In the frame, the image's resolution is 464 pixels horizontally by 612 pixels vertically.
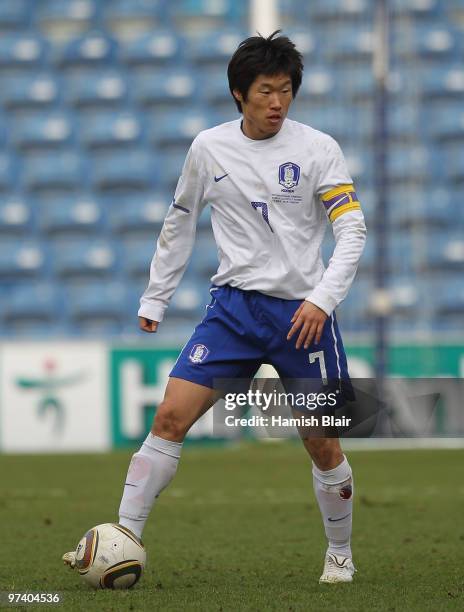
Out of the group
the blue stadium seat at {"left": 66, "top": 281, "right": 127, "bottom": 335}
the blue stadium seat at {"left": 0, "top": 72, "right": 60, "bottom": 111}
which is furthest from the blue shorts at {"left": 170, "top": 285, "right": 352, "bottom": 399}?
the blue stadium seat at {"left": 0, "top": 72, "right": 60, "bottom": 111}

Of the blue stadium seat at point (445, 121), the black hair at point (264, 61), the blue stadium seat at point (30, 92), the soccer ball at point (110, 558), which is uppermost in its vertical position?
the blue stadium seat at point (30, 92)

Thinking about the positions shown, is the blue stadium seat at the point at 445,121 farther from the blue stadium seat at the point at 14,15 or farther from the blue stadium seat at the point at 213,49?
the blue stadium seat at the point at 14,15

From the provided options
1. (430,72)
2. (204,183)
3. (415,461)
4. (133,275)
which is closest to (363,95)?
(430,72)

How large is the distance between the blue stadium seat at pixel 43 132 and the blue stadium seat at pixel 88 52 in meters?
0.72

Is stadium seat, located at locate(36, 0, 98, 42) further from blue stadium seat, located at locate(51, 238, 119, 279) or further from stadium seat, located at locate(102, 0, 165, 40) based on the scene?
blue stadium seat, located at locate(51, 238, 119, 279)

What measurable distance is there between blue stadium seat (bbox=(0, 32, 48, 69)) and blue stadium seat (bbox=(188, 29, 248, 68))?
6.11 feet

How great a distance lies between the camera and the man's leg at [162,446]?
13.3 feet

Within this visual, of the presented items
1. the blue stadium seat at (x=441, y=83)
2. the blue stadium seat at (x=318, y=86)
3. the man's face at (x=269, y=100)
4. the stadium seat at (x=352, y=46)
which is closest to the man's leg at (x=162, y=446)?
the man's face at (x=269, y=100)

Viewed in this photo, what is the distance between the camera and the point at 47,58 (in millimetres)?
16328

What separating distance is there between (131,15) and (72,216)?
2997mm

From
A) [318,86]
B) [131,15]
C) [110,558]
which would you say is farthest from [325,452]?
[131,15]

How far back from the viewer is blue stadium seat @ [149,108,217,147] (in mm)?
15836

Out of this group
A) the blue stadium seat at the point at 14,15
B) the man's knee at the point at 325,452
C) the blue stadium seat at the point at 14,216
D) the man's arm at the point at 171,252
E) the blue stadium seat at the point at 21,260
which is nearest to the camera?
the man's knee at the point at 325,452

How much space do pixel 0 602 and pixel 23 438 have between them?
27.3 feet
